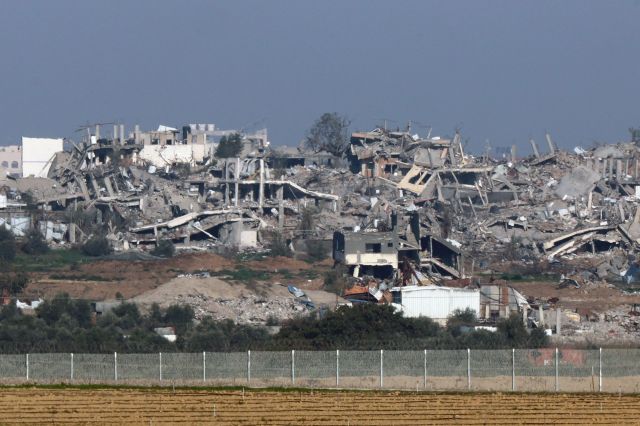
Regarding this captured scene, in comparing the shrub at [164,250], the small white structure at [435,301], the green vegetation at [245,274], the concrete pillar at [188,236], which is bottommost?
the small white structure at [435,301]

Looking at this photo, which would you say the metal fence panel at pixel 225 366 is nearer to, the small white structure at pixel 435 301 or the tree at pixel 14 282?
the small white structure at pixel 435 301

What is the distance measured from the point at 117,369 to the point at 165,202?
4185 centimetres

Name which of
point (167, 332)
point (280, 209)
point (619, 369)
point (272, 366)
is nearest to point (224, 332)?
point (167, 332)

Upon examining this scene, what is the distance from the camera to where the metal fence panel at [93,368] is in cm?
2620

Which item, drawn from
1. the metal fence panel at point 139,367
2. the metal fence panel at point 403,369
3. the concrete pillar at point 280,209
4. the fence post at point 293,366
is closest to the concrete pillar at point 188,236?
the concrete pillar at point 280,209

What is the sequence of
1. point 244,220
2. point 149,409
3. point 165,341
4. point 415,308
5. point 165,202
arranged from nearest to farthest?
1. point 149,409
2. point 165,341
3. point 415,308
4. point 244,220
5. point 165,202

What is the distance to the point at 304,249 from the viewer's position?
58469mm

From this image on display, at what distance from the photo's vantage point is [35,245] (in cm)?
5772

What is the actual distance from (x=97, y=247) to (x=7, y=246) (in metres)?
3.24

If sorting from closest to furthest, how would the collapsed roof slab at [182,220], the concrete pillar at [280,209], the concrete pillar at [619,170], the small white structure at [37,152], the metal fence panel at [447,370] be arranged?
1. the metal fence panel at [447,370]
2. the collapsed roof slab at [182,220]
3. the concrete pillar at [280,209]
4. the concrete pillar at [619,170]
5. the small white structure at [37,152]

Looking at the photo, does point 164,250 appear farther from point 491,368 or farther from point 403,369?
point 491,368

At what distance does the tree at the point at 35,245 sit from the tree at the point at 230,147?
808 inches

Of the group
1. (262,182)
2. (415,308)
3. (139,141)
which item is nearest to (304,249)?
(262,182)

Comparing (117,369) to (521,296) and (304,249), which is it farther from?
(304,249)
